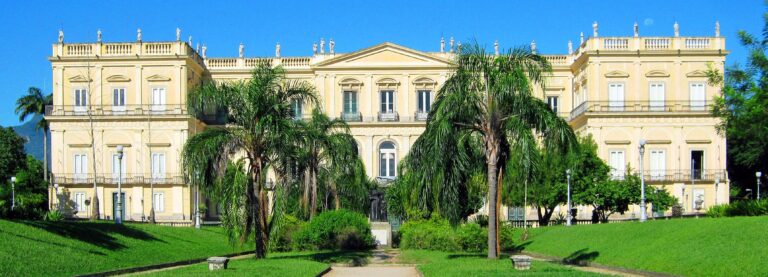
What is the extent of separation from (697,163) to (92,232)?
45078mm

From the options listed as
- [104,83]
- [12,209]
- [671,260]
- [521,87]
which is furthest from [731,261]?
[104,83]

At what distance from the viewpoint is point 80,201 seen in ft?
214

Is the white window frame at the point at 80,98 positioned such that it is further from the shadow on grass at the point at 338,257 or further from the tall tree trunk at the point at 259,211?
the tall tree trunk at the point at 259,211

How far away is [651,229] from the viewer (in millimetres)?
30281

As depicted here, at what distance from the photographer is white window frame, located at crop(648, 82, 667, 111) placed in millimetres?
64750

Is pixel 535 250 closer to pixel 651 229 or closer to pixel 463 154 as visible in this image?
pixel 651 229

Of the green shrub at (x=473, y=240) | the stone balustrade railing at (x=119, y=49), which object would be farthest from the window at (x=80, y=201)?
the green shrub at (x=473, y=240)

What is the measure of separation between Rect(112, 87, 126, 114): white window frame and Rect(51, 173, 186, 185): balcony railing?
4346 mm

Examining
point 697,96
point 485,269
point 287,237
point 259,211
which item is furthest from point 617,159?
point 485,269

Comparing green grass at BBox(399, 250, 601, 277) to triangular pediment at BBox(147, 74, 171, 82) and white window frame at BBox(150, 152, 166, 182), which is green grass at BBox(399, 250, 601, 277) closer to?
white window frame at BBox(150, 152, 166, 182)

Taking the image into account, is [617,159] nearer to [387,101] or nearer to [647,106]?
[647,106]

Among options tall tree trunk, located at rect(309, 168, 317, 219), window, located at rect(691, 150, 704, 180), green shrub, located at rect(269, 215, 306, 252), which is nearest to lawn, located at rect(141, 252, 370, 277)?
green shrub, located at rect(269, 215, 306, 252)

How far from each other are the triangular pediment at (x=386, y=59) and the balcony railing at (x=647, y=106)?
35.7 ft

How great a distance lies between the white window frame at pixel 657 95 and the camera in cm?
6475
